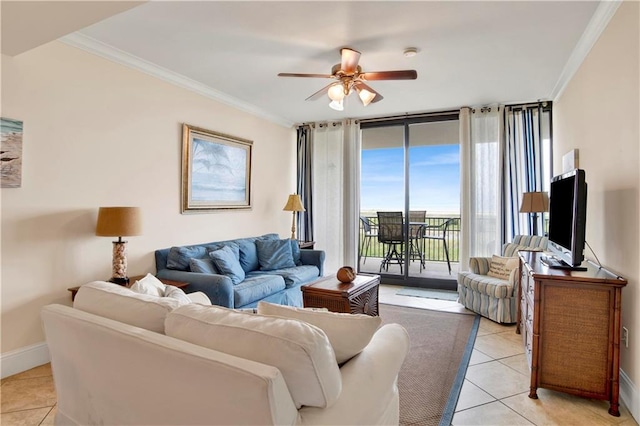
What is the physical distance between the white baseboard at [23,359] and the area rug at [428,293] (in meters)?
4.08

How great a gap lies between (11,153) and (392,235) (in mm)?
4742

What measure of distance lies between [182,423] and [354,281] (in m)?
2.35

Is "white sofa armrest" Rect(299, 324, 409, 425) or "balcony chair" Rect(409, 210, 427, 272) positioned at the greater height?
"balcony chair" Rect(409, 210, 427, 272)

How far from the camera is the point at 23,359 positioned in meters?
2.71

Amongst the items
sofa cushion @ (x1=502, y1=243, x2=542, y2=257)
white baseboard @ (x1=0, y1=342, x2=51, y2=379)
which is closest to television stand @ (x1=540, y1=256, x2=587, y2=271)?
sofa cushion @ (x1=502, y1=243, x2=542, y2=257)

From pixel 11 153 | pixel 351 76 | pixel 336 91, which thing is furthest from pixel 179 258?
pixel 351 76

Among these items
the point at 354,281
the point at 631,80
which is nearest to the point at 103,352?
the point at 354,281

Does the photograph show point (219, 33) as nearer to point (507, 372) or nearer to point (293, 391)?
point (293, 391)

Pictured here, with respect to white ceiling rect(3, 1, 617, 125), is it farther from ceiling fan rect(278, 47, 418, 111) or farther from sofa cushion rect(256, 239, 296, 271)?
sofa cushion rect(256, 239, 296, 271)

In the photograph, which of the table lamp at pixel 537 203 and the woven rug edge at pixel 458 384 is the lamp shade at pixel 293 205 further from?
the table lamp at pixel 537 203

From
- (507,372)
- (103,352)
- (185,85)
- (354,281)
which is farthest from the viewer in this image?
(185,85)

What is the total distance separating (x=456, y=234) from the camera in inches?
234

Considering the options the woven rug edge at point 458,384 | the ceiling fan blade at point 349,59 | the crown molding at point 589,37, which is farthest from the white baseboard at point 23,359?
the crown molding at point 589,37

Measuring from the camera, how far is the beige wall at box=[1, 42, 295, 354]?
2.68m
